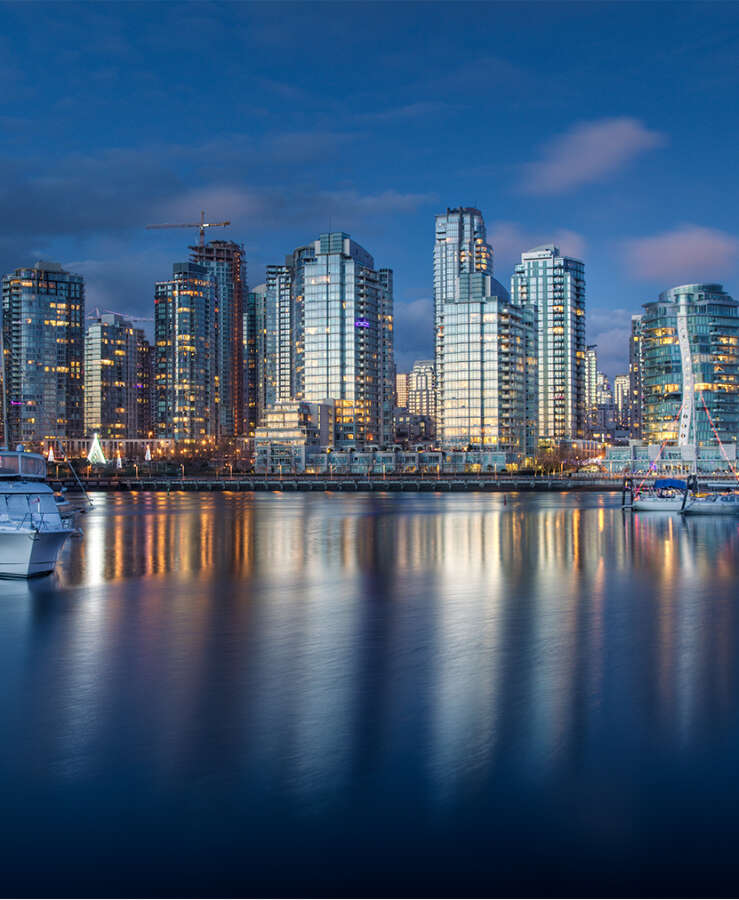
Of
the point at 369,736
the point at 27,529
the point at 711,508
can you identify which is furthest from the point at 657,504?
the point at 369,736

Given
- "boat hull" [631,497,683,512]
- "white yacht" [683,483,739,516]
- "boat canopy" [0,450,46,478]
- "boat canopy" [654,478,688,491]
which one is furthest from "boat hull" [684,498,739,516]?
"boat canopy" [0,450,46,478]

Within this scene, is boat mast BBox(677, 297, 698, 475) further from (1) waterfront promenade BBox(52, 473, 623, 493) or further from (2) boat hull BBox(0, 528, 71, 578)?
(2) boat hull BBox(0, 528, 71, 578)

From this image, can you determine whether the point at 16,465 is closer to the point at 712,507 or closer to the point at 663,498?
the point at 712,507

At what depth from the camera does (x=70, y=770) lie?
1861 cm

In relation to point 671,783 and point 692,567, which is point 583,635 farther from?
point 692,567

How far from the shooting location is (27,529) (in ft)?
138

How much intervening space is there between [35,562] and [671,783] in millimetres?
35894

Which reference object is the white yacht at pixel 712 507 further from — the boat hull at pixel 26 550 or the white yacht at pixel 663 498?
the boat hull at pixel 26 550

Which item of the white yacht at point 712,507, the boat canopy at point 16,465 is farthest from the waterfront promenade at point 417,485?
the boat canopy at point 16,465

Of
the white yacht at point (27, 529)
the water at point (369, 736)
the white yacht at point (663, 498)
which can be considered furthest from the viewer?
the white yacht at point (663, 498)

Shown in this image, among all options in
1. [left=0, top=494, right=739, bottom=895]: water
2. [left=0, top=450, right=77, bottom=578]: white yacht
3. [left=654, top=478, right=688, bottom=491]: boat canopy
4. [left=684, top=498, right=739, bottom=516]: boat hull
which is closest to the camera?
[left=0, top=494, right=739, bottom=895]: water

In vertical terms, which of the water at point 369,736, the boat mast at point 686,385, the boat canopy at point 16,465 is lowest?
the water at point 369,736

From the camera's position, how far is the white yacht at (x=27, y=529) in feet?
139

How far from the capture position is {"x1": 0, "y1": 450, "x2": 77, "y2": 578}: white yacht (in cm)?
4231
